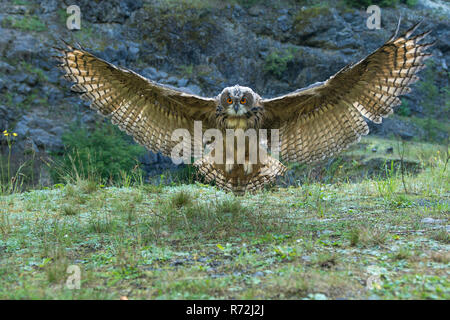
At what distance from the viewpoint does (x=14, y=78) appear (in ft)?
56.5

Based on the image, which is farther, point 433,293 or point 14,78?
point 14,78

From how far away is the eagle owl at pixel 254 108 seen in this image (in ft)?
16.5

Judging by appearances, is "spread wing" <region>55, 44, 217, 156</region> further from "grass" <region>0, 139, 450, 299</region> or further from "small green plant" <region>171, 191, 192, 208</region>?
"grass" <region>0, 139, 450, 299</region>

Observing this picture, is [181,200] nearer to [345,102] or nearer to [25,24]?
[345,102]

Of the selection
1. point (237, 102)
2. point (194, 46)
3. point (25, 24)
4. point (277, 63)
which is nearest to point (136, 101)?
point (237, 102)

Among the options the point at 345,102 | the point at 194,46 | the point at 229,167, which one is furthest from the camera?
the point at 194,46

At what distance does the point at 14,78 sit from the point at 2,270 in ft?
52.9

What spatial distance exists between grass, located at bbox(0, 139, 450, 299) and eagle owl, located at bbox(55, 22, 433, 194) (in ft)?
2.38

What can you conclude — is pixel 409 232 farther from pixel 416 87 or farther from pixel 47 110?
pixel 416 87

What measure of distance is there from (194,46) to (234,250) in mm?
17747

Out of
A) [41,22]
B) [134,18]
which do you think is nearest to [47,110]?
[41,22]

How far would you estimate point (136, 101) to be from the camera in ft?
19.7

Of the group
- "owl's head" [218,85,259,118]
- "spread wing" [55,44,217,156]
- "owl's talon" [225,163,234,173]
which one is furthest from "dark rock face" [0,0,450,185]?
"owl's head" [218,85,259,118]

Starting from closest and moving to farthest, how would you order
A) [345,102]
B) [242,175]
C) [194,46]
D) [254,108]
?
[345,102] → [254,108] → [242,175] → [194,46]
